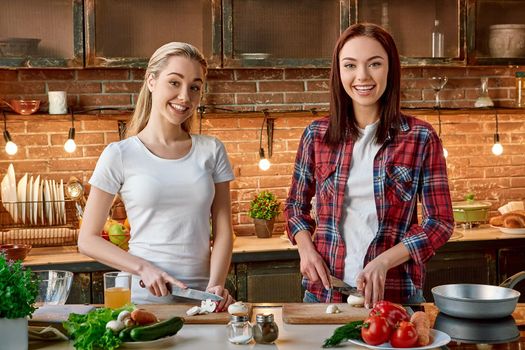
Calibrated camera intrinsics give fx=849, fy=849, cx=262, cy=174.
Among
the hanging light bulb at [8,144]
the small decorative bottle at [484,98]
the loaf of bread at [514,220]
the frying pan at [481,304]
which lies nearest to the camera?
the frying pan at [481,304]

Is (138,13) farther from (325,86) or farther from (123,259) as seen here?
(123,259)

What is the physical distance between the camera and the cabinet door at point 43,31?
14.8ft

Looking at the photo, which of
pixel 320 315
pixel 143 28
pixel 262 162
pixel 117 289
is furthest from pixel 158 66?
pixel 262 162

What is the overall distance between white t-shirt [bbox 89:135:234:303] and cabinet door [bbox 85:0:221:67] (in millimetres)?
1795

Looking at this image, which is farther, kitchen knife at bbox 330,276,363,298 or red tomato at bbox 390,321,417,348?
kitchen knife at bbox 330,276,363,298

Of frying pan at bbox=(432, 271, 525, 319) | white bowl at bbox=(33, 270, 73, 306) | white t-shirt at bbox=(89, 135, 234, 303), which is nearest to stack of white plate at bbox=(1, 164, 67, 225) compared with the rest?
white t-shirt at bbox=(89, 135, 234, 303)

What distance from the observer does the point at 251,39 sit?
476 cm

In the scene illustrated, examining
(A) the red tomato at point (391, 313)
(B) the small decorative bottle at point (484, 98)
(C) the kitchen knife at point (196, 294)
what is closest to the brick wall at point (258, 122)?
(B) the small decorative bottle at point (484, 98)

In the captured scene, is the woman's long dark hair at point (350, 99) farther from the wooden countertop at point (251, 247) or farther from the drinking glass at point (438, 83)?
the drinking glass at point (438, 83)

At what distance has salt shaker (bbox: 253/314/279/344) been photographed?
7.63ft

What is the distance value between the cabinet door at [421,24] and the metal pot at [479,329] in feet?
8.53

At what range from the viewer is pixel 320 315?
2.57 m

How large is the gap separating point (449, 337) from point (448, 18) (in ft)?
10.2

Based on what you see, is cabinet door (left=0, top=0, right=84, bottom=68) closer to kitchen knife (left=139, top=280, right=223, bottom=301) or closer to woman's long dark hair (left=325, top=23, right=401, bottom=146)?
woman's long dark hair (left=325, top=23, right=401, bottom=146)
